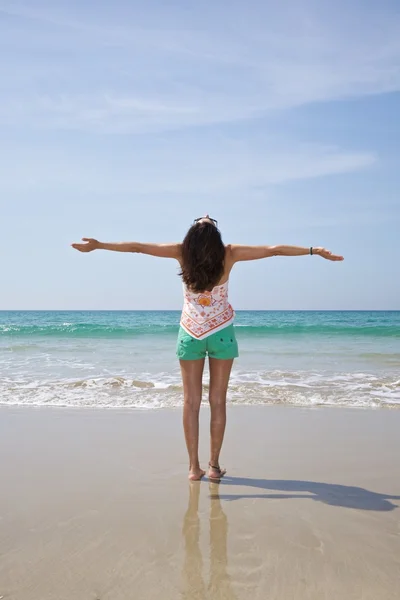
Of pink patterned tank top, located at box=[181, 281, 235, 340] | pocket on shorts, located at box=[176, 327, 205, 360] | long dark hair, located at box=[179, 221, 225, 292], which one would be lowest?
pocket on shorts, located at box=[176, 327, 205, 360]

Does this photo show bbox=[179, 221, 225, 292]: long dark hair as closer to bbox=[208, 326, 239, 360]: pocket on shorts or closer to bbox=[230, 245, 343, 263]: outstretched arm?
bbox=[230, 245, 343, 263]: outstretched arm

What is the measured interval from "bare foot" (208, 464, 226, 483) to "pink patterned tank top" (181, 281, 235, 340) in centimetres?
97

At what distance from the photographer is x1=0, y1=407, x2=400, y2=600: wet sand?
2428 millimetres

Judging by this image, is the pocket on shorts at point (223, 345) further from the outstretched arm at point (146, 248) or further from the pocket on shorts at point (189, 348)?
the outstretched arm at point (146, 248)

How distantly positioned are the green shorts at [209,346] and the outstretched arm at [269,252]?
539mm

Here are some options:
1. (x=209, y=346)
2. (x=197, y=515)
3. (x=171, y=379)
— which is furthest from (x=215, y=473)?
(x=171, y=379)

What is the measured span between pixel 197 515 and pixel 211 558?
61 centimetres

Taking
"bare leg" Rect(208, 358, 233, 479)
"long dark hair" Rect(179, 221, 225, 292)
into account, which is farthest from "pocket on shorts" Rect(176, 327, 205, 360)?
"long dark hair" Rect(179, 221, 225, 292)

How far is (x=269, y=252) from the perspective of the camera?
3.99 meters

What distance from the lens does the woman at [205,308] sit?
3941mm

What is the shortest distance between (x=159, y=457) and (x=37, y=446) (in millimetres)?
1119

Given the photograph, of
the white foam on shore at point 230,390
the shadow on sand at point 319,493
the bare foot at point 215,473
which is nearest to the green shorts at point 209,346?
the bare foot at point 215,473

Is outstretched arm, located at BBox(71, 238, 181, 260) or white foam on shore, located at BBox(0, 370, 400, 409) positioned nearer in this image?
outstretched arm, located at BBox(71, 238, 181, 260)

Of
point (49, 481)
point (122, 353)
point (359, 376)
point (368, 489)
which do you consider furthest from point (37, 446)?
point (122, 353)
